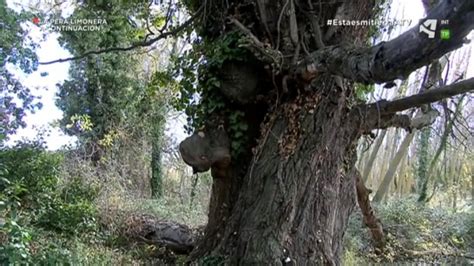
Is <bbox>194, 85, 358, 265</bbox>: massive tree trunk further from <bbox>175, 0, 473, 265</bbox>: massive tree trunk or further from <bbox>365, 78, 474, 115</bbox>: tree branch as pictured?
<bbox>365, 78, 474, 115</bbox>: tree branch

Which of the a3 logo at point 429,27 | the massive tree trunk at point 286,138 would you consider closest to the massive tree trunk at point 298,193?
the massive tree trunk at point 286,138

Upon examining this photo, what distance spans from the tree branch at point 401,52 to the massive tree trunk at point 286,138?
0.04m

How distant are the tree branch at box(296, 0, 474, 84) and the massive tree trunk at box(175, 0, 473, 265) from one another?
43 mm

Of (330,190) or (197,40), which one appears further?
(197,40)

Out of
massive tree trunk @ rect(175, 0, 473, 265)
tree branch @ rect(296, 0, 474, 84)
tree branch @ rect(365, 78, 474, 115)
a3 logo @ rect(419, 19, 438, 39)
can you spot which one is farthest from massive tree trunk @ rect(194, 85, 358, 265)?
a3 logo @ rect(419, 19, 438, 39)

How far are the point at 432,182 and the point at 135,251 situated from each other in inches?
338

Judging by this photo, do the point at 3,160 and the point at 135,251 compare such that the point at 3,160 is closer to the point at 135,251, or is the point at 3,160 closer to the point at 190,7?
the point at 135,251

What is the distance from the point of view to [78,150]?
350 inches

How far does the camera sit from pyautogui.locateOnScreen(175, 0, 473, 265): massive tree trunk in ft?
11.6

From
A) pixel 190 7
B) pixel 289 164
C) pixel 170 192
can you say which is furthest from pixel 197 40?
pixel 170 192

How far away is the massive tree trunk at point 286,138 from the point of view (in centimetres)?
354

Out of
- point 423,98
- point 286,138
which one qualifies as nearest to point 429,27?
point 423,98

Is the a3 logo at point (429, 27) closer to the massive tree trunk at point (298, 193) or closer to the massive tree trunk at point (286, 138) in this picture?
the massive tree trunk at point (286, 138)

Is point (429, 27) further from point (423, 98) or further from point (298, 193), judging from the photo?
point (298, 193)
